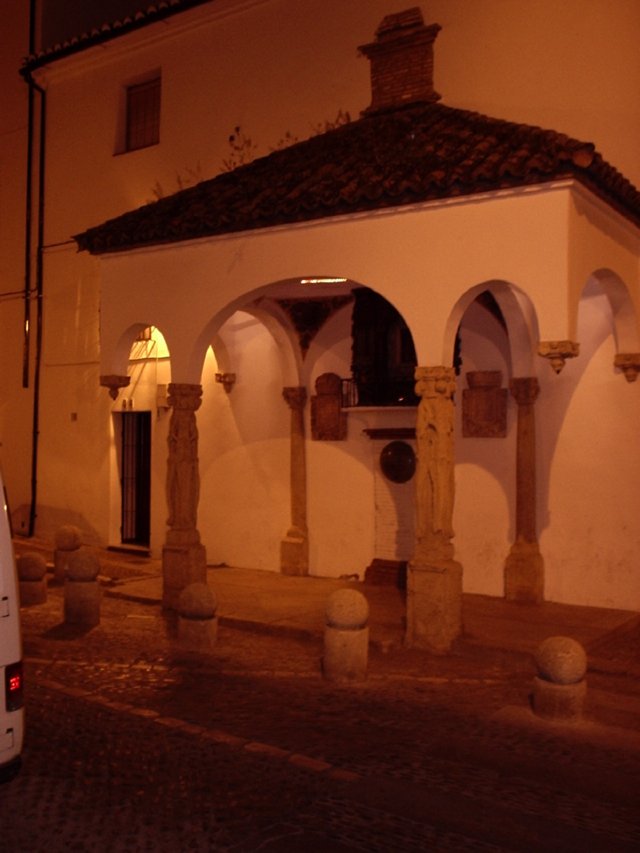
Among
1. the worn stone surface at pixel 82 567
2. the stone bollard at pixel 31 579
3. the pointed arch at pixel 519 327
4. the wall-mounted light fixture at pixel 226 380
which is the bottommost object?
the stone bollard at pixel 31 579

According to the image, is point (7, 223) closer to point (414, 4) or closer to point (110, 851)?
point (414, 4)

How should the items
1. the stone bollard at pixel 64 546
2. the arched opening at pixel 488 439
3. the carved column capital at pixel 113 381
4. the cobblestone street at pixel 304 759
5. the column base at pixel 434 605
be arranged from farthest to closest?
the stone bollard at pixel 64 546 → the carved column capital at pixel 113 381 → the arched opening at pixel 488 439 → the column base at pixel 434 605 → the cobblestone street at pixel 304 759

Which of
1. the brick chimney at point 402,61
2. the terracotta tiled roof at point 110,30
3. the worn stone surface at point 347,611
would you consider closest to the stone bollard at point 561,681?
the worn stone surface at point 347,611

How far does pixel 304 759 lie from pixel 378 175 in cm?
617

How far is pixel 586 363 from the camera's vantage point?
11.7m

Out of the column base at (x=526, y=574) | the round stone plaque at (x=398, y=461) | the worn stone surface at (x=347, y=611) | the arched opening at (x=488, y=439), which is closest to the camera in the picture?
the worn stone surface at (x=347, y=611)

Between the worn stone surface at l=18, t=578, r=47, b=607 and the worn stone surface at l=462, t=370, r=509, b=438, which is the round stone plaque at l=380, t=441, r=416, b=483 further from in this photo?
the worn stone surface at l=18, t=578, r=47, b=607

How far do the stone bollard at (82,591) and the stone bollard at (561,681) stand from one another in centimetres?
551

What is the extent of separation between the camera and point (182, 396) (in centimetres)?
1162

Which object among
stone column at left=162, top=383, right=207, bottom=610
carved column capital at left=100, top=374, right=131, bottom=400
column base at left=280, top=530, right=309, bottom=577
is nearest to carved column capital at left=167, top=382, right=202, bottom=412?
stone column at left=162, top=383, right=207, bottom=610

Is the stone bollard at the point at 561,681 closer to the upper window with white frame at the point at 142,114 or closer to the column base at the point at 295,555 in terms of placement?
the column base at the point at 295,555

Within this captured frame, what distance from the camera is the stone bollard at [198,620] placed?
32.2ft

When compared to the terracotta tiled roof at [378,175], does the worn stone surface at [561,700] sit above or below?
below

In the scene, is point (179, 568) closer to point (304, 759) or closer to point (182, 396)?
point (182, 396)
